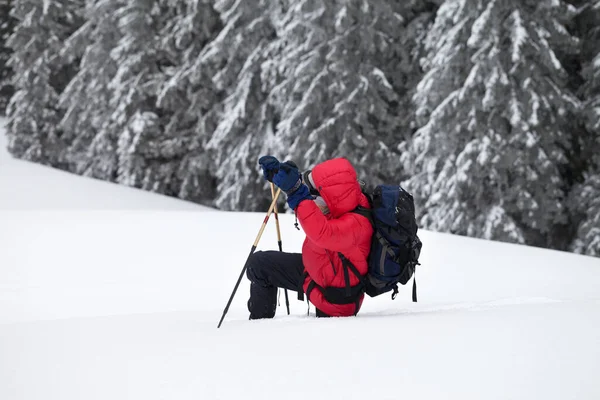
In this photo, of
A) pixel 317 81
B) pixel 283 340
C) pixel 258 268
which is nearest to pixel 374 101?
pixel 317 81

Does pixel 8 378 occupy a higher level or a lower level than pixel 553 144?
lower

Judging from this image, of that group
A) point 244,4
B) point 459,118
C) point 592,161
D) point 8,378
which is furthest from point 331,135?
point 8,378

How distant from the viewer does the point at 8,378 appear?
243 cm

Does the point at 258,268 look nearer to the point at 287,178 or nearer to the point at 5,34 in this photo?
the point at 287,178

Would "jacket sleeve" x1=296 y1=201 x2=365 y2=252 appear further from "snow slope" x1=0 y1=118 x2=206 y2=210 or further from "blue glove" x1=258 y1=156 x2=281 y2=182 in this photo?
"snow slope" x1=0 y1=118 x2=206 y2=210

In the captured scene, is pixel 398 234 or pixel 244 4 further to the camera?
pixel 244 4

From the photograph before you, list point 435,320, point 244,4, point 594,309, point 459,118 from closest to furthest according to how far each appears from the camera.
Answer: point 435,320
point 594,309
point 459,118
point 244,4

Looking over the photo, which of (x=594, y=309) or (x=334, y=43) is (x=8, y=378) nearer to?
(x=594, y=309)

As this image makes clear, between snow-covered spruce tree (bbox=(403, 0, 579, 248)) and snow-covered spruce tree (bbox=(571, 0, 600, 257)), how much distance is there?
38 centimetres

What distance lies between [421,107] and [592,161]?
3.64 metres

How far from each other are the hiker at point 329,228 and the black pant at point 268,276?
9 centimetres

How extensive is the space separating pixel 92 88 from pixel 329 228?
662 inches

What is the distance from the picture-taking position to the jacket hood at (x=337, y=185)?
3361mm

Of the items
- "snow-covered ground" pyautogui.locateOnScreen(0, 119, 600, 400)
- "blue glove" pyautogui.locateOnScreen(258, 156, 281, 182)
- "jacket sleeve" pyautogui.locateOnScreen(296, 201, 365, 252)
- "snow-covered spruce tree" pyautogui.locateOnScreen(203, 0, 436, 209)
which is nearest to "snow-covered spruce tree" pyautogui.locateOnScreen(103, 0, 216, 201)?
"snow-covered spruce tree" pyautogui.locateOnScreen(203, 0, 436, 209)
